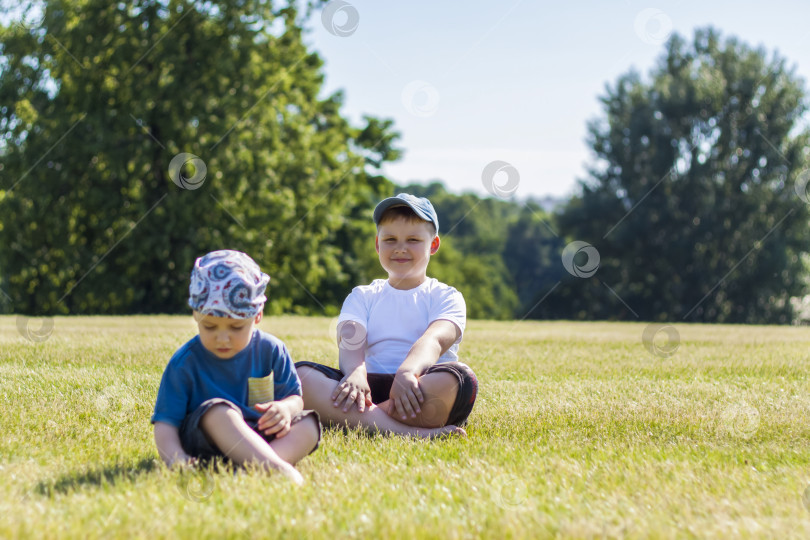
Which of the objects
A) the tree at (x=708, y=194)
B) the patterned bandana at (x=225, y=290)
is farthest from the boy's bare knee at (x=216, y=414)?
the tree at (x=708, y=194)

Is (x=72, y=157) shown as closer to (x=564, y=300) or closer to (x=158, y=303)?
(x=158, y=303)

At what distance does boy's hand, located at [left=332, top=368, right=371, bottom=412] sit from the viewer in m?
4.20

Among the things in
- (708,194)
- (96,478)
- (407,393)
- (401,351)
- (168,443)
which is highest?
(708,194)

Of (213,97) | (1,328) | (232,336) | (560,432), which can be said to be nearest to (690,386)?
(560,432)

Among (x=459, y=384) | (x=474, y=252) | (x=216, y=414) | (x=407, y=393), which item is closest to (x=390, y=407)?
(x=407, y=393)

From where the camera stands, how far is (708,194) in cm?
3338

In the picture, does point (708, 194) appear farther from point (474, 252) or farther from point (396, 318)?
point (474, 252)

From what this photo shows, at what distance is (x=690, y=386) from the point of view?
20.5 feet

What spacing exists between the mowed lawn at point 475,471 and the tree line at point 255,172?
16936mm

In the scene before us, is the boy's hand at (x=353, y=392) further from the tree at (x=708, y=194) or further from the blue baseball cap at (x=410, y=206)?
the tree at (x=708, y=194)

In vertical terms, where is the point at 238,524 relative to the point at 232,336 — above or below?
below

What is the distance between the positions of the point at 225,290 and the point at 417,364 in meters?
1.35

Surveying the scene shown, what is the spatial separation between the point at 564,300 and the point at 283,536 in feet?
118

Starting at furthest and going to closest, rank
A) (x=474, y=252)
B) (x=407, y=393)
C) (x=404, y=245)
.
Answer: (x=474, y=252) < (x=404, y=245) < (x=407, y=393)
